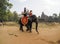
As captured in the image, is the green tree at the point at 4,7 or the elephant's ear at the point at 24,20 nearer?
the elephant's ear at the point at 24,20

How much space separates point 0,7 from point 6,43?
2814 cm

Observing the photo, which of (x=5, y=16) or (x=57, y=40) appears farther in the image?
(x=5, y=16)

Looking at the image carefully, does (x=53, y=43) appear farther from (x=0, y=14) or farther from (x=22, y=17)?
(x=0, y=14)

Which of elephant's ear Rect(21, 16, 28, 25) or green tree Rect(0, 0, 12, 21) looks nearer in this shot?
elephant's ear Rect(21, 16, 28, 25)

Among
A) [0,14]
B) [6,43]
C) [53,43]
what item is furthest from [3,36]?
[0,14]

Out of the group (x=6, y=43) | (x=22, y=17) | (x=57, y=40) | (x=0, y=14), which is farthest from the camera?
(x=0, y=14)

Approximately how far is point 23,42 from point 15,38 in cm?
92

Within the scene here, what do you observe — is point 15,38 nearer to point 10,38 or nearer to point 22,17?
point 10,38

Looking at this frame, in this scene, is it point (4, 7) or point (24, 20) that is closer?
point (24, 20)

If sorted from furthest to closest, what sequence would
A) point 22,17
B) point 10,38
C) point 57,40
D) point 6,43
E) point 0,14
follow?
point 0,14
point 22,17
point 57,40
point 10,38
point 6,43

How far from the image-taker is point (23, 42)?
13445mm

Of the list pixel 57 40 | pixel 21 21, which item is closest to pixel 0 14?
pixel 21 21

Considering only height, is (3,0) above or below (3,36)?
above

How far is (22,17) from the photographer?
1808 centimetres
